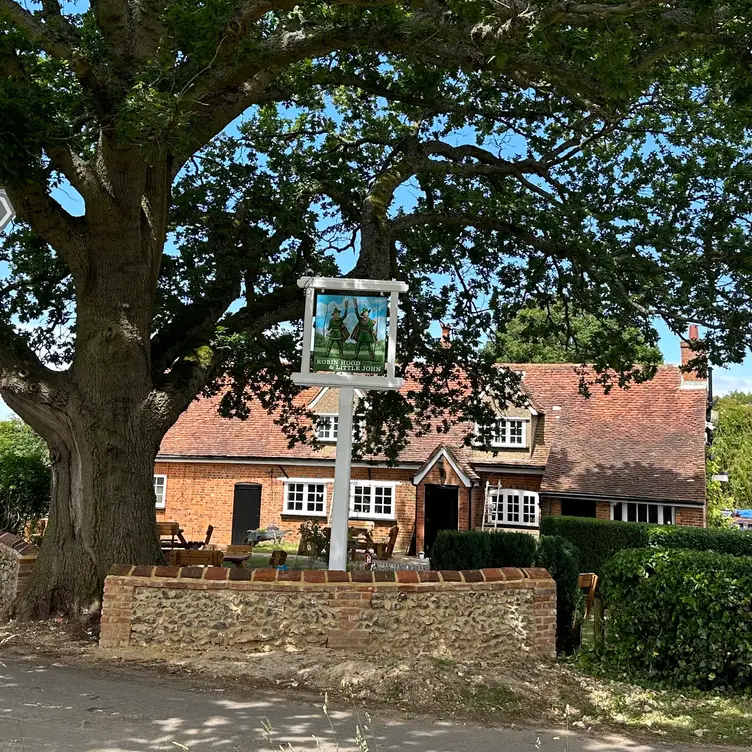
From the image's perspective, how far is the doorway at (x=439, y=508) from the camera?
28.2 metres

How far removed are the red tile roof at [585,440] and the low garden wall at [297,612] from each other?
1589cm

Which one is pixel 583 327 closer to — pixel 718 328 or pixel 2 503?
pixel 718 328

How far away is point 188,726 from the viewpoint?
20.2 ft

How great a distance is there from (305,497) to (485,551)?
1741 centimetres

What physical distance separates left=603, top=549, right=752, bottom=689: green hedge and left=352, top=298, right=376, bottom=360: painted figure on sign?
13.4ft

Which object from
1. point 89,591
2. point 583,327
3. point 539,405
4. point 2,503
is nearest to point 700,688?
point 89,591

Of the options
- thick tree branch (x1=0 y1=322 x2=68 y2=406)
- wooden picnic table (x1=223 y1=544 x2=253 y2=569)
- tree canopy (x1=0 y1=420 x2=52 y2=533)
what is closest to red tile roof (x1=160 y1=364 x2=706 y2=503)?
wooden picnic table (x1=223 y1=544 x2=253 y2=569)

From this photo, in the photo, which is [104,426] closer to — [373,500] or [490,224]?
[490,224]

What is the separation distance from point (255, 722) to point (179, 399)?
5566 millimetres

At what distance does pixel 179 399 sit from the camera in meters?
10.9

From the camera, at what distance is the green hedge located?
803 centimetres

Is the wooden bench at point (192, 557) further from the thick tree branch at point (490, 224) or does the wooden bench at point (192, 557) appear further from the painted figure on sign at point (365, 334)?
the thick tree branch at point (490, 224)

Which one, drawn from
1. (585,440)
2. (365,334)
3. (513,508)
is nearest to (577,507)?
(513,508)

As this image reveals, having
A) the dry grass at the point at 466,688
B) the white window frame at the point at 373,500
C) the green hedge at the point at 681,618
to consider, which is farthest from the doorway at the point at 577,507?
the dry grass at the point at 466,688
